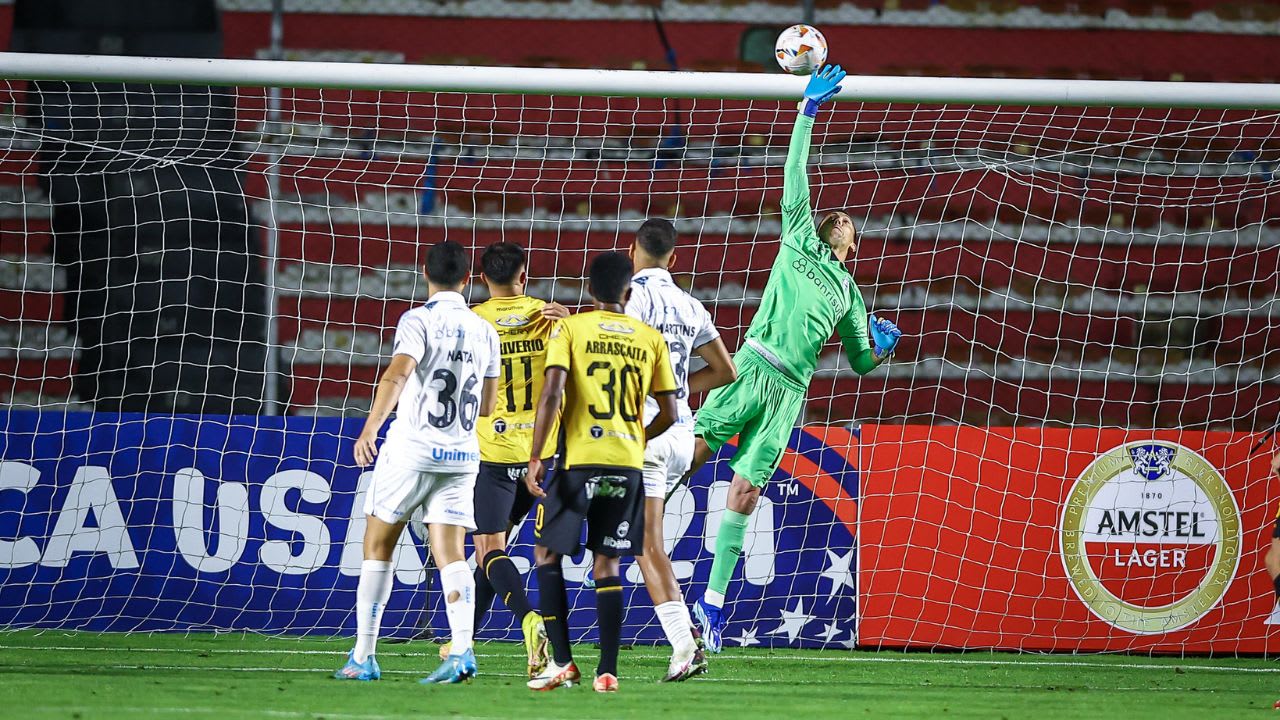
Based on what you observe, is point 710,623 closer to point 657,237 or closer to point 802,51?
point 657,237

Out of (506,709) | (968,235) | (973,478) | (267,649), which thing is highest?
(968,235)

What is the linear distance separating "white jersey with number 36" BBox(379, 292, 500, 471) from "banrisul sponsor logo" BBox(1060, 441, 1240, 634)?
3854mm

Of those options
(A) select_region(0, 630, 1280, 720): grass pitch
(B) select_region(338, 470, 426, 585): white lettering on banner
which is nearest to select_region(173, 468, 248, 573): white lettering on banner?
(A) select_region(0, 630, 1280, 720): grass pitch

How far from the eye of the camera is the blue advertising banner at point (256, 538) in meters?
7.44

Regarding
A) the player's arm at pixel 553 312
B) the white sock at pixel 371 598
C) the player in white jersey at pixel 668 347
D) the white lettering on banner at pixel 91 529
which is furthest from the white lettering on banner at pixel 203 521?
→ the player in white jersey at pixel 668 347

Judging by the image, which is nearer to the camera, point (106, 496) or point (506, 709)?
point (506, 709)

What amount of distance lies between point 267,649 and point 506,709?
7.99 feet

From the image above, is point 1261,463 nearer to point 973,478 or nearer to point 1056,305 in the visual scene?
point 973,478

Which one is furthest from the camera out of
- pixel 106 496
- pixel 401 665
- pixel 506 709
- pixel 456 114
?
pixel 456 114

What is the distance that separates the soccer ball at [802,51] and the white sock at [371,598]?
3106mm

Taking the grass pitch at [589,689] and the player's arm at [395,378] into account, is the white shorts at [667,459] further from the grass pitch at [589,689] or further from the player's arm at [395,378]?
the player's arm at [395,378]

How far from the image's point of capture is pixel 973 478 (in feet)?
26.0

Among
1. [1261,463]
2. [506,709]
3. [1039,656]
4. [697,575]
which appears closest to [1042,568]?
[1039,656]

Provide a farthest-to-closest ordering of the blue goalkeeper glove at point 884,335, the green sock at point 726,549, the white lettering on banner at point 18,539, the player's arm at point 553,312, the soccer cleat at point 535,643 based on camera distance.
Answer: the white lettering on banner at point 18,539, the blue goalkeeper glove at point 884,335, the green sock at point 726,549, the player's arm at point 553,312, the soccer cleat at point 535,643
